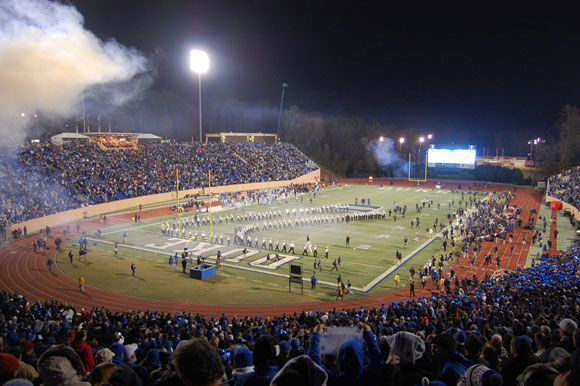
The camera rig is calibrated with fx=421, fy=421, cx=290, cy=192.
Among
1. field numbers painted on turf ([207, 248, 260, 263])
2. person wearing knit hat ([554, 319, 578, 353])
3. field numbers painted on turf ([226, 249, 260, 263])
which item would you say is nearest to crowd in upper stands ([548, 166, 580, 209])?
field numbers painted on turf ([226, 249, 260, 263])

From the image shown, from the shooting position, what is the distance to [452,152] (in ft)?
229

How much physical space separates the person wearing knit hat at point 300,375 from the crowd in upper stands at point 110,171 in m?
35.4

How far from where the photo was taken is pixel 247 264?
2628cm

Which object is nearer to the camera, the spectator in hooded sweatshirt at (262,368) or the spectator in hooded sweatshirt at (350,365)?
the spectator in hooded sweatshirt at (350,365)

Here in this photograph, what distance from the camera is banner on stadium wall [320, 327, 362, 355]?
318 cm

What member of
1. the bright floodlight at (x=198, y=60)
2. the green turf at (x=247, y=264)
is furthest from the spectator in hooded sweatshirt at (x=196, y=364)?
the bright floodlight at (x=198, y=60)

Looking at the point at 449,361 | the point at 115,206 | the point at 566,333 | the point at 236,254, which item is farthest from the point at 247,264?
the point at 449,361

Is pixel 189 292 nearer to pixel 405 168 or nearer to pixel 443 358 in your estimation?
pixel 443 358

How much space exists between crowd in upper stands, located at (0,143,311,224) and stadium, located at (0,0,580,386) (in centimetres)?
23

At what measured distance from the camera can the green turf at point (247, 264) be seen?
70.4ft

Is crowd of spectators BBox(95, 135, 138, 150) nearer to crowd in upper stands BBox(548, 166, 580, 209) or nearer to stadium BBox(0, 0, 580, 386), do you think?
stadium BBox(0, 0, 580, 386)

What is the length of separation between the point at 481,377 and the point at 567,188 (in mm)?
55624

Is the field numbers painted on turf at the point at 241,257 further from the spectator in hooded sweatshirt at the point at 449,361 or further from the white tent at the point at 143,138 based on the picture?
the white tent at the point at 143,138

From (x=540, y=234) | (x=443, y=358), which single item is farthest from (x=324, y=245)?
(x=443, y=358)
